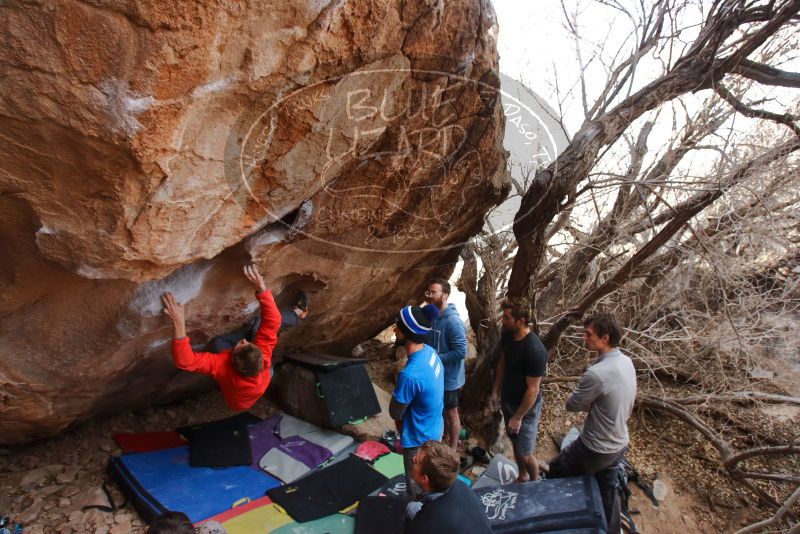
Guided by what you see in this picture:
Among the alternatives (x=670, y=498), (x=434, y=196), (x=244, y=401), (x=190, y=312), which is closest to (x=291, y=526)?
(x=244, y=401)

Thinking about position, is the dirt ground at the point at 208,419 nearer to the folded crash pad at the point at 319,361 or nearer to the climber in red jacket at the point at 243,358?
the folded crash pad at the point at 319,361

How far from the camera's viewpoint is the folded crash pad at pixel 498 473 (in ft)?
14.1

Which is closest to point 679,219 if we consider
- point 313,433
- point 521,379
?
point 521,379

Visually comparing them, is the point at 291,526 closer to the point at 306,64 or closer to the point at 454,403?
the point at 454,403

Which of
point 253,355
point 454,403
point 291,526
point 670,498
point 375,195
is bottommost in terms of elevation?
point 670,498

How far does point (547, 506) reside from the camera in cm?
334

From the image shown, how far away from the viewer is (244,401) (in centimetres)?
349

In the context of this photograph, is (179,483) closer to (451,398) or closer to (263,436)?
(263,436)

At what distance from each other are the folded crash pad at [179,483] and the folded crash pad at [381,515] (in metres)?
0.81

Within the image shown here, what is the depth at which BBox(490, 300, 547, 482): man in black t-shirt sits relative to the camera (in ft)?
12.0

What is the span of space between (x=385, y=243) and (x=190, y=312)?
1.63 m

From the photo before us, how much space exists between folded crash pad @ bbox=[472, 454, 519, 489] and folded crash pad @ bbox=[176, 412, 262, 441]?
84.2 inches

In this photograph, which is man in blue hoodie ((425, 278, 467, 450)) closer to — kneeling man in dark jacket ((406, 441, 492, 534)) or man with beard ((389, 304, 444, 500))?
man with beard ((389, 304, 444, 500))

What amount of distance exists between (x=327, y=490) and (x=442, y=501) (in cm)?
193
